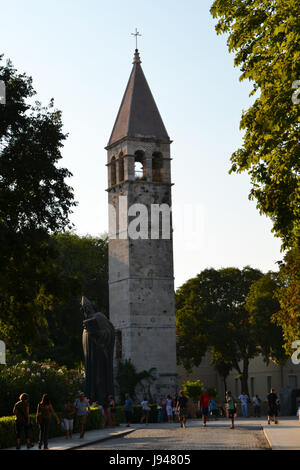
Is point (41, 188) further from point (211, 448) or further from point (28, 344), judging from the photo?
point (211, 448)

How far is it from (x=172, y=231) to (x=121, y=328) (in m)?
7.60

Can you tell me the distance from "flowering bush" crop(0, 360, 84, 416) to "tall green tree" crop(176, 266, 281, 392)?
33.8 metres

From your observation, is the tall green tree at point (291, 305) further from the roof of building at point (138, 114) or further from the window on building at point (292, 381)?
the window on building at point (292, 381)

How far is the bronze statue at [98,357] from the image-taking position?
3747cm

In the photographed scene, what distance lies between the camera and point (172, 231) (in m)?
62.3

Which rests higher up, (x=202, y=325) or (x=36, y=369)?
(x=202, y=325)

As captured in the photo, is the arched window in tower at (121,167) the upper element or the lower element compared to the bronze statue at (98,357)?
upper

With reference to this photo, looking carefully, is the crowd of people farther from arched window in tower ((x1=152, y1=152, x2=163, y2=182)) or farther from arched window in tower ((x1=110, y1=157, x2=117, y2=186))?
arched window in tower ((x1=110, y1=157, x2=117, y2=186))

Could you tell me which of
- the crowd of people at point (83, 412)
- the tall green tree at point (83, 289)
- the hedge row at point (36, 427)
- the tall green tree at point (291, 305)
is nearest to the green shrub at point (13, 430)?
the hedge row at point (36, 427)

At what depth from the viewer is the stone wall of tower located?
196 ft

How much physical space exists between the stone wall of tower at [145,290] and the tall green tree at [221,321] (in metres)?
8.20

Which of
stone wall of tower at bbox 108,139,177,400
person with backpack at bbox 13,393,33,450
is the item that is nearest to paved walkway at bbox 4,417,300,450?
person with backpack at bbox 13,393,33,450
